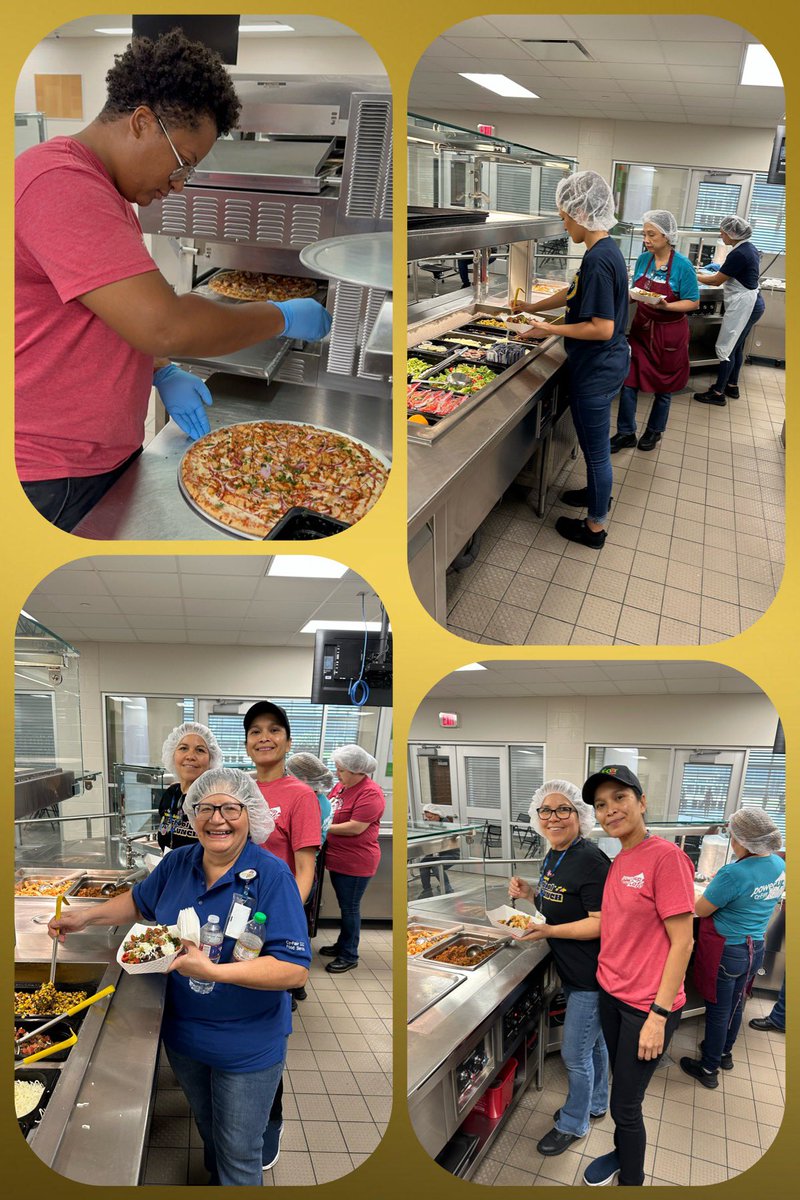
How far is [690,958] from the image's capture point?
2.06 m

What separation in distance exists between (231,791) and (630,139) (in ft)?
6.61

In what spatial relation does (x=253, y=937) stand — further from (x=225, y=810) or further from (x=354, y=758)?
(x=354, y=758)

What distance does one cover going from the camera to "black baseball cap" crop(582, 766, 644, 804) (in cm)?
206

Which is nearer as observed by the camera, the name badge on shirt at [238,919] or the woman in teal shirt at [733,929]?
the name badge on shirt at [238,919]

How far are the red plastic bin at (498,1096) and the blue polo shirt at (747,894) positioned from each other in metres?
0.68

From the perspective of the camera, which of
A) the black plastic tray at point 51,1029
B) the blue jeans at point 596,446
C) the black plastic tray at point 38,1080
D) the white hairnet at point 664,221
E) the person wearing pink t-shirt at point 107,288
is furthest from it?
the blue jeans at point 596,446

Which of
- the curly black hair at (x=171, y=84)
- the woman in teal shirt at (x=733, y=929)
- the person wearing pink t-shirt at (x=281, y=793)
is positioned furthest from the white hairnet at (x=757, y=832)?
the curly black hair at (x=171, y=84)

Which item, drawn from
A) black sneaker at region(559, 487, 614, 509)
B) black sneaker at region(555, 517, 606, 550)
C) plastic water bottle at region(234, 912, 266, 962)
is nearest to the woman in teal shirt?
black sneaker at region(555, 517, 606, 550)

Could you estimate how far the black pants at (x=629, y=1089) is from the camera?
204 centimetres

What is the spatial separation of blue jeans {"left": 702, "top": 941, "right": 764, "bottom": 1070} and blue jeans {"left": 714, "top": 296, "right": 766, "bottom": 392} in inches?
58.7

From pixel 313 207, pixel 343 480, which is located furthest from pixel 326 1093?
pixel 313 207

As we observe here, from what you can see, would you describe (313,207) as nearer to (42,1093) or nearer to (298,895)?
(298,895)

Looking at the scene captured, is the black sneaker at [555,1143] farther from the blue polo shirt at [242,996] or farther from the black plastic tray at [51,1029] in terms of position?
the black plastic tray at [51,1029]

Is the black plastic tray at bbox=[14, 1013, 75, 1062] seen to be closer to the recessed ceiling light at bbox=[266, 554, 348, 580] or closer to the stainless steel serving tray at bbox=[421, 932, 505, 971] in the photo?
the stainless steel serving tray at bbox=[421, 932, 505, 971]
